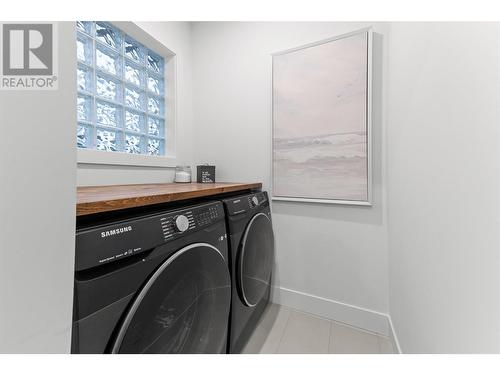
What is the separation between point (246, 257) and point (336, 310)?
816mm

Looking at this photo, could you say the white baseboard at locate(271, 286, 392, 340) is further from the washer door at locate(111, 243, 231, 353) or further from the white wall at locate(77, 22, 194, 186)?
the white wall at locate(77, 22, 194, 186)

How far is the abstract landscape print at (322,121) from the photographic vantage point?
130 cm

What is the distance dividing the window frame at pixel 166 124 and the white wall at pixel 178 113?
0.10 ft

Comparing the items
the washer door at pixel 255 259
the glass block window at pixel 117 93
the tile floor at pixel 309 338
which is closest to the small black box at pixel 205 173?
the glass block window at pixel 117 93

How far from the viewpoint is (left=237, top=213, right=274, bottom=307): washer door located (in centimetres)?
104

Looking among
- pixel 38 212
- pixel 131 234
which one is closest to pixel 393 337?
pixel 131 234

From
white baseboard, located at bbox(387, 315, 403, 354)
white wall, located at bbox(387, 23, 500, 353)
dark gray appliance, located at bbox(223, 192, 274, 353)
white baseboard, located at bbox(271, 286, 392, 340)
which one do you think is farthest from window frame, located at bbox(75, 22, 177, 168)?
white baseboard, located at bbox(387, 315, 403, 354)

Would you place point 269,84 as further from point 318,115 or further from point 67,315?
point 67,315

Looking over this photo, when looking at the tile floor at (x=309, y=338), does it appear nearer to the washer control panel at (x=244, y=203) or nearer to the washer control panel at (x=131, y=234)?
the washer control panel at (x=244, y=203)

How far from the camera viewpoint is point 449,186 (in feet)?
1.91

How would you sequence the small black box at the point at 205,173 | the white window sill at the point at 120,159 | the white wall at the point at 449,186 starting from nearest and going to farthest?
the white wall at the point at 449,186 < the white window sill at the point at 120,159 < the small black box at the point at 205,173

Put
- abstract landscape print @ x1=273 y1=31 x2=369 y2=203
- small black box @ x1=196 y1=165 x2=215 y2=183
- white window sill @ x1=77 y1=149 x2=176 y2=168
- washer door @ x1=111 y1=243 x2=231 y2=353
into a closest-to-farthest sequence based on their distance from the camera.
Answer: washer door @ x1=111 y1=243 x2=231 y2=353 < white window sill @ x1=77 y1=149 x2=176 y2=168 < abstract landscape print @ x1=273 y1=31 x2=369 y2=203 < small black box @ x1=196 y1=165 x2=215 y2=183

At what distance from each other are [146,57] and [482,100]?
6.17 feet
